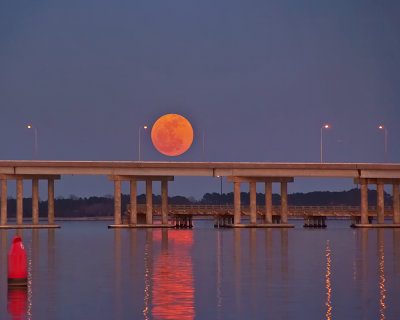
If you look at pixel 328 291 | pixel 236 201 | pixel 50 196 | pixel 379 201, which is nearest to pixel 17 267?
pixel 328 291

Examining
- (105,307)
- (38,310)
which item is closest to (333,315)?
(105,307)

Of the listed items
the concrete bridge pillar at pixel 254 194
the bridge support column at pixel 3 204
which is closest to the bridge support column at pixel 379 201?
the concrete bridge pillar at pixel 254 194

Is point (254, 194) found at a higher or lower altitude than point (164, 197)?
higher

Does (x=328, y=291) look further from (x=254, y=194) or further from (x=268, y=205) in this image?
(x=268, y=205)

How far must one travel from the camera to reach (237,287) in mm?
28594

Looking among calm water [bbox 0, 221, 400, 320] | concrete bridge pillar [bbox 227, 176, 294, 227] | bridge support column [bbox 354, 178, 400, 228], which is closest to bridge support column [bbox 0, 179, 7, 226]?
concrete bridge pillar [bbox 227, 176, 294, 227]

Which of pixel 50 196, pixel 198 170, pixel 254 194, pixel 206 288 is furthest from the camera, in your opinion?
pixel 50 196

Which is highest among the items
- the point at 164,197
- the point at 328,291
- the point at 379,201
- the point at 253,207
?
the point at 164,197

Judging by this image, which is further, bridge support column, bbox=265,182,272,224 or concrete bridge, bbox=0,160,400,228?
bridge support column, bbox=265,182,272,224

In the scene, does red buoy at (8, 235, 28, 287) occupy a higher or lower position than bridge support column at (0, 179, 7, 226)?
lower

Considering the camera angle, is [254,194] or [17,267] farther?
[254,194]

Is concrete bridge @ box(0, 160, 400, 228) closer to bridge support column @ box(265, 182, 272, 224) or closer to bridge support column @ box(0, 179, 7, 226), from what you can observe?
bridge support column @ box(0, 179, 7, 226)

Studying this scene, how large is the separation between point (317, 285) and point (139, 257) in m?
17.1

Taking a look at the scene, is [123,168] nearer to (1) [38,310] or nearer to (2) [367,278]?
(2) [367,278]
